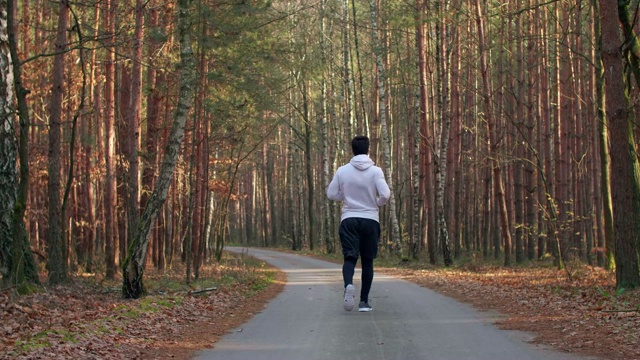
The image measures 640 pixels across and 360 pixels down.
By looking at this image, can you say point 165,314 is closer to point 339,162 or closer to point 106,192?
point 106,192

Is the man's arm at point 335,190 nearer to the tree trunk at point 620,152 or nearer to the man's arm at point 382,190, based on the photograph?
the man's arm at point 382,190

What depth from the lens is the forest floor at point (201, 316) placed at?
7.50 meters

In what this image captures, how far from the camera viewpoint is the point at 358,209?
9289mm

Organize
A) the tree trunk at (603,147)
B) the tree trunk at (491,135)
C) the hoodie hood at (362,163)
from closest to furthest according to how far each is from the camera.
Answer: the hoodie hood at (362,163) < the tree trunk at (603,147) < the tree trunk at (491,135)

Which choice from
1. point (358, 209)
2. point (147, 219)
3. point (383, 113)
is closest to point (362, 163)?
point (358, 209)

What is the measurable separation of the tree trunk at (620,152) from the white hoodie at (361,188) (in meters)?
5.30

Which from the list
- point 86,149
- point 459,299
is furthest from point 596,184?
point 86,149

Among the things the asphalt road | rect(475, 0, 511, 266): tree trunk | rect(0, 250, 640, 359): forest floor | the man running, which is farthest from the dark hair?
rect(475, 0, 511, 266): tree trunk

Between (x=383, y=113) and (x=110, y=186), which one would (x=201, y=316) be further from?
(x=383, y=113)

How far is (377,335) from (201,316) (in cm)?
389

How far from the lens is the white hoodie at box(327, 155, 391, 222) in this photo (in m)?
9.27

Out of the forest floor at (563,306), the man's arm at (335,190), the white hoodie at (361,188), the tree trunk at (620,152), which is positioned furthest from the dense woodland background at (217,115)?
the white hoodie at (361,188)

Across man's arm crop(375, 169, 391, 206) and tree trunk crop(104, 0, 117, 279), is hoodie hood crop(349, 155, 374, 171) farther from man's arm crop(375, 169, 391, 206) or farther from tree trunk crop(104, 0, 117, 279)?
tree trunk crop(104, 0, 117, 279)

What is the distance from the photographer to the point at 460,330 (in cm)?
848
